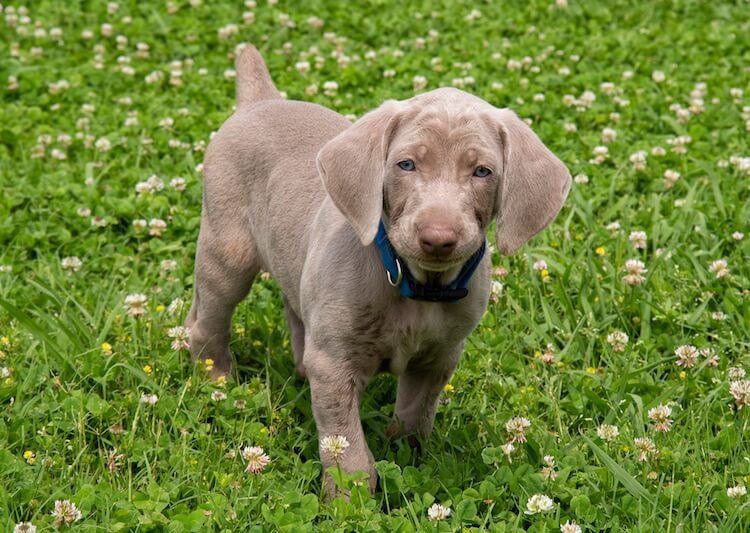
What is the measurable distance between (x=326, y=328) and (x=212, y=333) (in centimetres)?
113

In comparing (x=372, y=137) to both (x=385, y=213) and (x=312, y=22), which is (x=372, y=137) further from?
(x=312, y=22)

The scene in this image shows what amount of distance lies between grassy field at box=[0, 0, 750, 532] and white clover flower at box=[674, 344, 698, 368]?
14 mm

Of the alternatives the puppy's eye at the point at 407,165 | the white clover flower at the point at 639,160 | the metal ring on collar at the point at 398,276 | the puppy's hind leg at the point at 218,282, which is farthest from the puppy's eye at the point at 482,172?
the white clover flower at the point at 639,160

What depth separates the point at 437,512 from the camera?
3.77 m

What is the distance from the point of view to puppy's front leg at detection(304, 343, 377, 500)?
3869 mm

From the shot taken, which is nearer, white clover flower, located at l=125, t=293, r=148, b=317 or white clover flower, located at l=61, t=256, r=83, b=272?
white clover flower, located at l=125, t=293, r=148, b=317

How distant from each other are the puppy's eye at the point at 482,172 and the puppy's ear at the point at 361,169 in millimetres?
299

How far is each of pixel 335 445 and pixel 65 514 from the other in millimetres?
915

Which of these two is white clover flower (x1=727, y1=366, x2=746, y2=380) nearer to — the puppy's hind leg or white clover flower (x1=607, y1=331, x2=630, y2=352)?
white clover flower (x1=607, y1=331, x2=630, y2=352)

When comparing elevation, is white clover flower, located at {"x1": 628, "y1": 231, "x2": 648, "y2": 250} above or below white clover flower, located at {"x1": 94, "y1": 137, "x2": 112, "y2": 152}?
above

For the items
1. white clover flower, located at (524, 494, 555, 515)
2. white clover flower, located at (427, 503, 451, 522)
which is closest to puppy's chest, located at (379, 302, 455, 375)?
white clover flower, located at (427, 503, 451, 522)

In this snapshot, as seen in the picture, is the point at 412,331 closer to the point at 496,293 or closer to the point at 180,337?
the point at 180,337

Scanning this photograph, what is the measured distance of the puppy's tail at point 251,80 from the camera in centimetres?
521

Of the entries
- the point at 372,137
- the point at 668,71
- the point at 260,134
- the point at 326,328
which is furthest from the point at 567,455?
the point at 668,71
